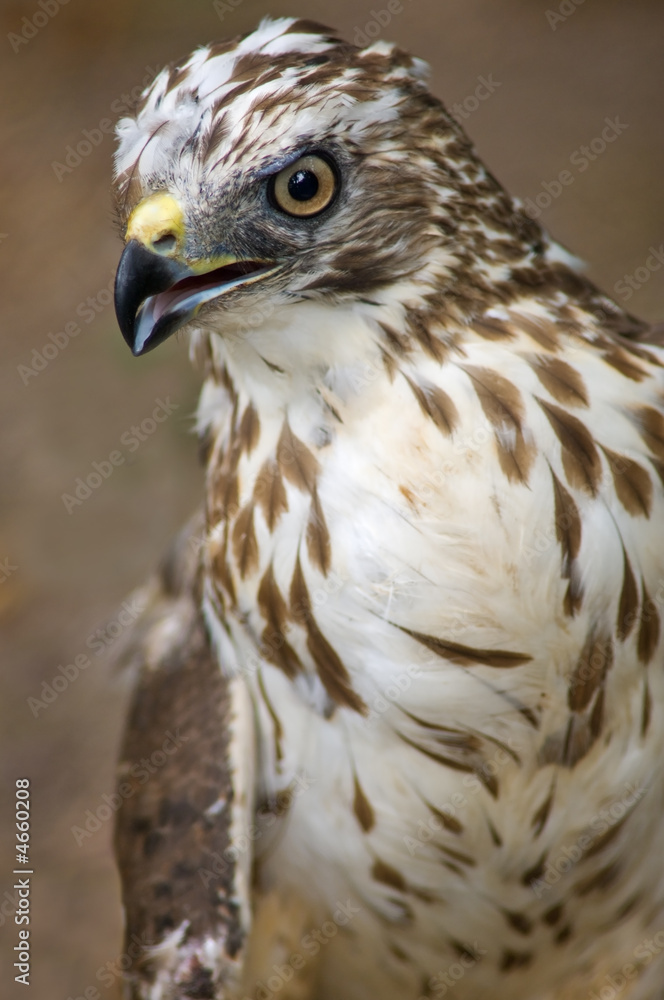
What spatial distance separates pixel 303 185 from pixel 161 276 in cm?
28

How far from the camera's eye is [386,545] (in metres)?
1.93

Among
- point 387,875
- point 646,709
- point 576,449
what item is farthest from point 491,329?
point 387,875

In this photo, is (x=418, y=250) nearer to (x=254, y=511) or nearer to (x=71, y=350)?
(x=254, y=511)

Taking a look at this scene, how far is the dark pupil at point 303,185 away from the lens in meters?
1.74

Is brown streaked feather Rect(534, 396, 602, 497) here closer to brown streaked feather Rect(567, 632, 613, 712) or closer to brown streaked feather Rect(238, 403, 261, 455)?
brown streaked feather Rect(567, 632, 613, 712)

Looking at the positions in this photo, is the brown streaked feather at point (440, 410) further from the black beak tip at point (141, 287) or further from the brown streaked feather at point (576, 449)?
the black beak tip at point (141, 287)

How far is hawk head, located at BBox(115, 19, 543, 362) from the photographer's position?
173 centimetres

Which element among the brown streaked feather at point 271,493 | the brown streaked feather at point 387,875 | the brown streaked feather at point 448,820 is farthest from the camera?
the brown streaked feather at point 387,875

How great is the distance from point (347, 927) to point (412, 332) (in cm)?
146

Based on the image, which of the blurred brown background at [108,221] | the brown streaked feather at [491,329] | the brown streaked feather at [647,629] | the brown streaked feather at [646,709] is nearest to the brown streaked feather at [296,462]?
the brown streaked feather at [491,329]

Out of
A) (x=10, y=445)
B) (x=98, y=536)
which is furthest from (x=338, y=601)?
(x=10, y=445)

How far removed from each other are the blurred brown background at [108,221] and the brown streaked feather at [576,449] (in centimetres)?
329

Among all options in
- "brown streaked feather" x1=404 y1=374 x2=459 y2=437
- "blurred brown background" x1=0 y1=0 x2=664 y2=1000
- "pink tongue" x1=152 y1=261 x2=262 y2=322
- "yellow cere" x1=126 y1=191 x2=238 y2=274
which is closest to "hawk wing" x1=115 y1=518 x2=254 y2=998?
"brown streaked feather" x1=404 y1=374 x2=459 y2=437

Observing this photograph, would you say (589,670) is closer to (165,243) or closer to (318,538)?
(318,538)
